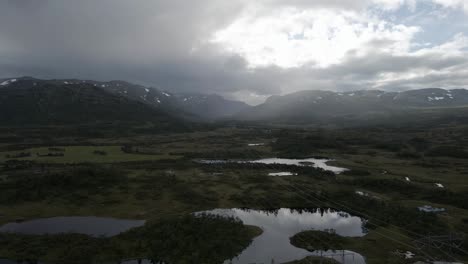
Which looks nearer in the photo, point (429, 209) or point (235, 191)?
point (429, 209)

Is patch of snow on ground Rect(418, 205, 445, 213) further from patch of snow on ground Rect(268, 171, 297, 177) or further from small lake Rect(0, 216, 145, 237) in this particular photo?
small lake Rect(0, 216, 145, 237)

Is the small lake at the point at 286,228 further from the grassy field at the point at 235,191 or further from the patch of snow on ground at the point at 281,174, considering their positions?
the patch of snow on ground at the point at 281,174

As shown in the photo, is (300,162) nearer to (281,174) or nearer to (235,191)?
(281,174)

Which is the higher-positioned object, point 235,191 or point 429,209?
point 235,191

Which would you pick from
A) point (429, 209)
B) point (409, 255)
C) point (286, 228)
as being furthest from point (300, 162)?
point (409, 255)

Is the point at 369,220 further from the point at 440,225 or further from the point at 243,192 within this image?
the point at 243,192

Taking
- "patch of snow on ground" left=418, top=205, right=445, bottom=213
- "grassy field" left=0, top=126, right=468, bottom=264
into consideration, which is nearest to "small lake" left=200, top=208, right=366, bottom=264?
"grassy field" left=0, top=126, right=468, bottom=264

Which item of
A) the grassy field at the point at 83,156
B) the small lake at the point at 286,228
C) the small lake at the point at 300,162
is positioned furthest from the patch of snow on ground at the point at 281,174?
the grassy field at the point at 83,156
